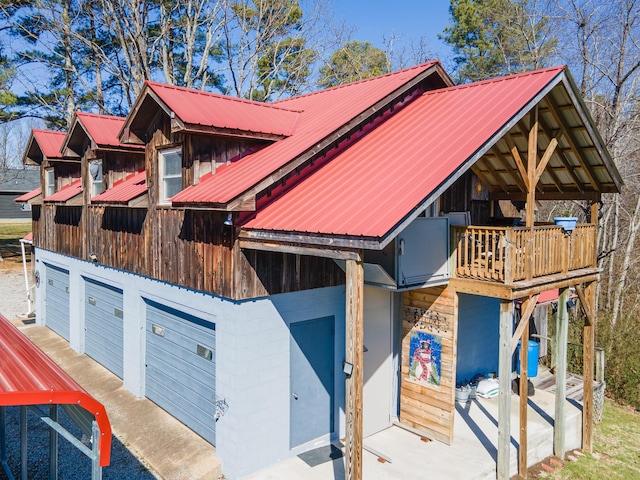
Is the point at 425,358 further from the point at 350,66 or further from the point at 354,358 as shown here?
the point at 350,66

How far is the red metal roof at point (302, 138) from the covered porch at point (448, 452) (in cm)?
463

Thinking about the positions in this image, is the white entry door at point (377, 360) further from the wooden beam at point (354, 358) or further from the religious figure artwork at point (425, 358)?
the wooden beam at point (354, 358)

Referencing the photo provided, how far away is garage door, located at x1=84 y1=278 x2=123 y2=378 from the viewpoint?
12164mm

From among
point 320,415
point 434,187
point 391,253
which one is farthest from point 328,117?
point 320,415

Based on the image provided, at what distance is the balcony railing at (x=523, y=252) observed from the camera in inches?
312

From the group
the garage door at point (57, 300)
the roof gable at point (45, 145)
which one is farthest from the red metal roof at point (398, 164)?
the garage door at point (57, 300)

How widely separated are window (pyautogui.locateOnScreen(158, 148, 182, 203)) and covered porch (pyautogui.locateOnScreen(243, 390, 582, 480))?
5509 millimetres

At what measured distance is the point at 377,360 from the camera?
9.79 m

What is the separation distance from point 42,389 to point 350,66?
2933 cm

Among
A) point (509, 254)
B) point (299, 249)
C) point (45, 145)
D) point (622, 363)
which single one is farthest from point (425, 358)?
point (45, 145)

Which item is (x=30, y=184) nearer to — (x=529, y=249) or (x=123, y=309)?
(x=123, y=309)

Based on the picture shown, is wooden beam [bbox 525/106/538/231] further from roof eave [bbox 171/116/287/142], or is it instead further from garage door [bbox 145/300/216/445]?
garage door [bbox 145/300/216/445]

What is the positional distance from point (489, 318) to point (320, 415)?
5733mm

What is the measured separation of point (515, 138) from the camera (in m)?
9.88
